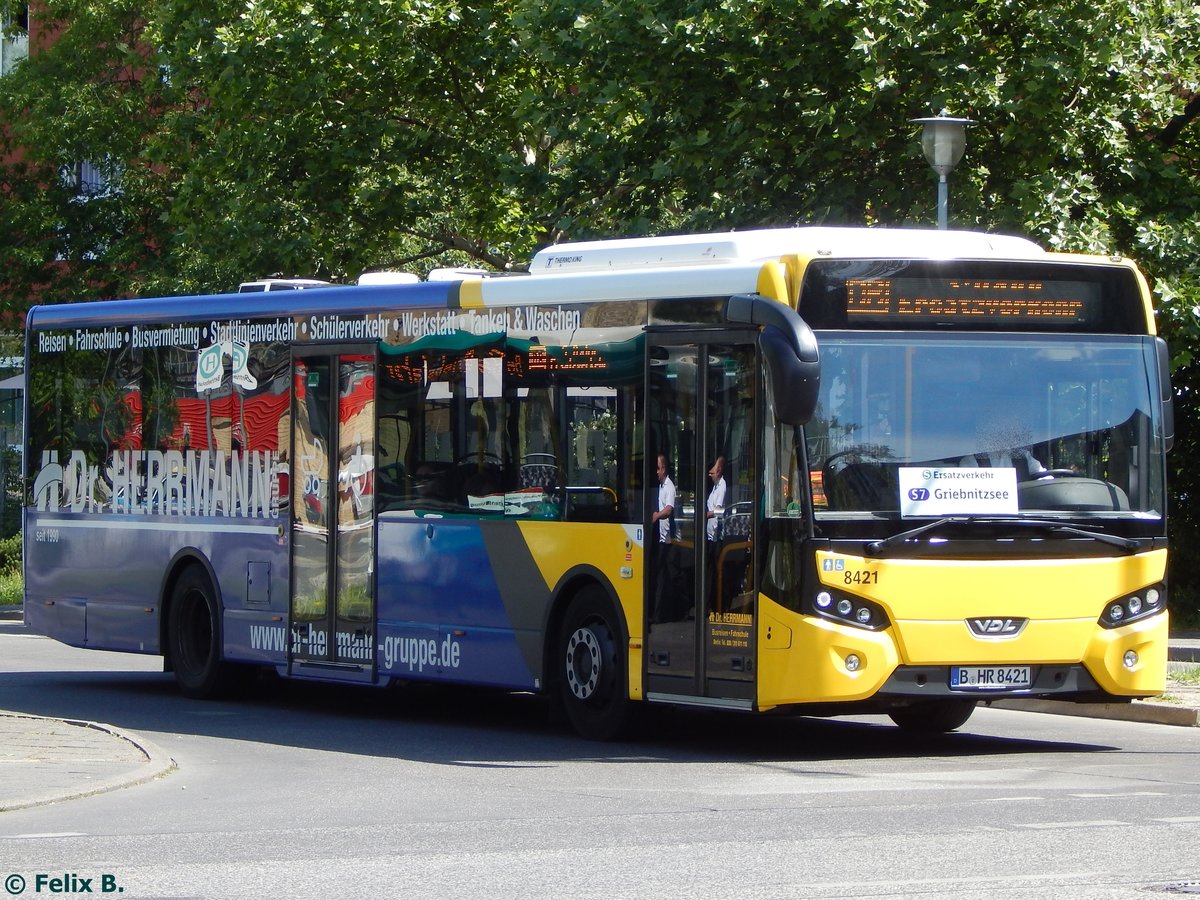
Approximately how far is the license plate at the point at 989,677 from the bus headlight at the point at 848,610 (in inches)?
21.8

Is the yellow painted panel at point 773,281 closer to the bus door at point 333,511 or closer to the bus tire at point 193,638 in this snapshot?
the bus door at point 333,511

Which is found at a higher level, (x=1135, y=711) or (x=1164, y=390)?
(x=1164, y=390)

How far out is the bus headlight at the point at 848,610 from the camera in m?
12.6

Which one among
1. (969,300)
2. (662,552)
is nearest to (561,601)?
(662,552)

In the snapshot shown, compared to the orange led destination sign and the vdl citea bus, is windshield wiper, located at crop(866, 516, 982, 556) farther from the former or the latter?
the orange led destination sign

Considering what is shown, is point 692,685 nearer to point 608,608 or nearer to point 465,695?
point 608,608

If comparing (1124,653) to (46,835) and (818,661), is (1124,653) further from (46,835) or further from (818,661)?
(46,835)

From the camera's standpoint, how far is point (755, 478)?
1282cm

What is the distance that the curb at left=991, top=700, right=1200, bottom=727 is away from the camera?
15.6 m

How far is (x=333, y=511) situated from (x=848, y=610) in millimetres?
5123

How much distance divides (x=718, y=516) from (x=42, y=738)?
14.8 feet

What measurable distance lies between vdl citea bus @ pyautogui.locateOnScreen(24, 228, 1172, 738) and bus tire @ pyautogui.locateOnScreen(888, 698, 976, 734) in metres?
0.03

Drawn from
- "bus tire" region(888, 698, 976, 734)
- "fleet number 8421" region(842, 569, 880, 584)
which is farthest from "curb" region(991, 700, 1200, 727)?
"fleet number 8421" region(842, 569, 880, 584)

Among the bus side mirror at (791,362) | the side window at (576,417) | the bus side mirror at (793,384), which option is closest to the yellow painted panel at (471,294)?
the side window at (576,417)
